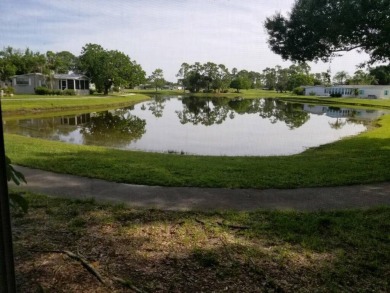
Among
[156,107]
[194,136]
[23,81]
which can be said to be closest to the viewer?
[194,136]

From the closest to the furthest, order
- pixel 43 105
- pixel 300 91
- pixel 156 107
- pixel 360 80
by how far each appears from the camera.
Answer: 1. pixel 43 105
2. pixel 156 107
3. pixel 300 91
4. pixel 360 80

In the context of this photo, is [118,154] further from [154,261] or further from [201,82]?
[201,82]

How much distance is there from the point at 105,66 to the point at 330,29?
Answer: 47237mm

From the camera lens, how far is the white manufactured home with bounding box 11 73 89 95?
4853cm

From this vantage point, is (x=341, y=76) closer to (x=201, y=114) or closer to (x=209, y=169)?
(x=201, y=114)

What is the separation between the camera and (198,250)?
3.69 metres

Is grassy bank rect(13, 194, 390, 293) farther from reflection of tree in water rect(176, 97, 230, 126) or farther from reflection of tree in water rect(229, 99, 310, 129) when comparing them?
reflection of tree in water rect(229, 99, 310, 129)

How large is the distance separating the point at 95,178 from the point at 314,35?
22.7 ft

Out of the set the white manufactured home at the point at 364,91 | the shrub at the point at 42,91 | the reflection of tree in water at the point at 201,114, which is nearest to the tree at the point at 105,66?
the shrub at the point at 42,91

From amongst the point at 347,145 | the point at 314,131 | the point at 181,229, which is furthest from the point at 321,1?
the point at 314,131

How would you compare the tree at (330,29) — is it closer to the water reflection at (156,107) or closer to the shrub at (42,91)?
the water reflection at (156,107)

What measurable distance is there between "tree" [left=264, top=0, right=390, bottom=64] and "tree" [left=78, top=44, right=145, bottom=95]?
45.0 meters

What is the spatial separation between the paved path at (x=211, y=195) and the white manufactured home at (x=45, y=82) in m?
46.7

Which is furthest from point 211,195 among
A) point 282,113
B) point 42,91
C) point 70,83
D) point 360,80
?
point 360,80
